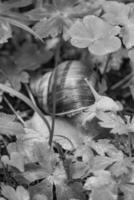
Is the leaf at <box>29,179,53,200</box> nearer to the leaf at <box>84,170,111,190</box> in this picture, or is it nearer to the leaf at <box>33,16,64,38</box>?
the leaf at <box>84,170,111,190</box>

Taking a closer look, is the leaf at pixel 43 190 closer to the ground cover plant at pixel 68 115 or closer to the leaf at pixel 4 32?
the ground cover plant at pixel 68 115

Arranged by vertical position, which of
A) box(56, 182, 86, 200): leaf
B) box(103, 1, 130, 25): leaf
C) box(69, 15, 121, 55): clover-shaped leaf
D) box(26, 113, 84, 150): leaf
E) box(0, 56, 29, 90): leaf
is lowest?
box(56, 182, 86, 200): leaf

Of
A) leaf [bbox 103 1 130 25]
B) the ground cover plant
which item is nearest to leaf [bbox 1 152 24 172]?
the ground cover plant

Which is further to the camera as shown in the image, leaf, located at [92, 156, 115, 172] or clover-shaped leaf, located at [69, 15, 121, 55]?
clover-shaped leaf, located at [69, 15, 121, 55]

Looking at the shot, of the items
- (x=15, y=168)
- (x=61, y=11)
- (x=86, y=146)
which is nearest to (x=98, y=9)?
(x=61, y=11)

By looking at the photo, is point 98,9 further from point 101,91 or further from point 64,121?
point 64,121
